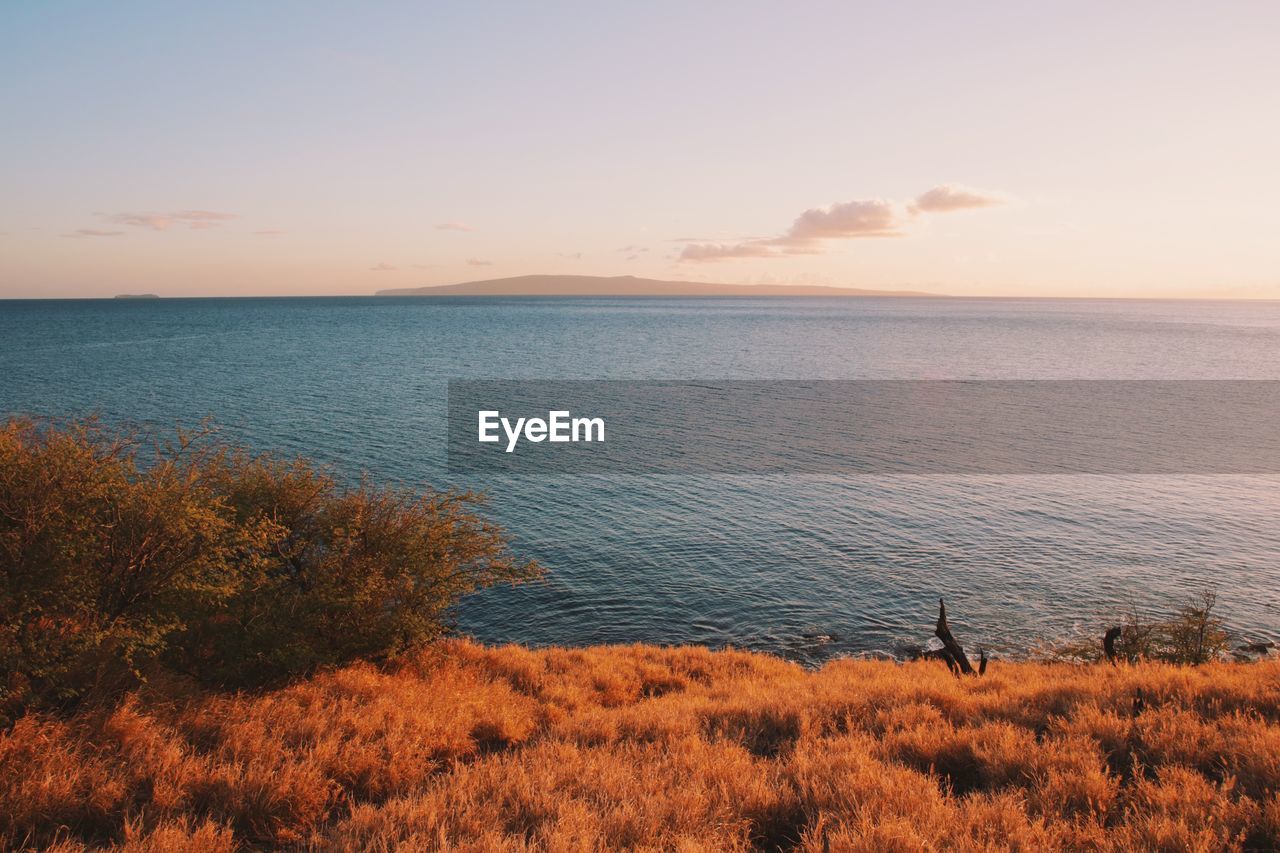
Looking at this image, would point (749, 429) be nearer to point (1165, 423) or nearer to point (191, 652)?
point (1165, 423)

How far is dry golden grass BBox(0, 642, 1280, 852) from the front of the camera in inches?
339

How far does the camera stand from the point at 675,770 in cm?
1084

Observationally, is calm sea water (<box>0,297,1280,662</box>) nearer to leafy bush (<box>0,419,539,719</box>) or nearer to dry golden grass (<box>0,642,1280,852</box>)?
leafy bush (<box>0,419,539,719</box>)

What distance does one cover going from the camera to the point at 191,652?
1592cm

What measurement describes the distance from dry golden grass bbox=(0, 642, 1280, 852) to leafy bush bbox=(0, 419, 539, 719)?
3.68 ft

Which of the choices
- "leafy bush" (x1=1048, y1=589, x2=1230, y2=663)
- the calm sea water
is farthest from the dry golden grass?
the calm sea water

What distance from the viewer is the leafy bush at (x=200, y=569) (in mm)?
12734

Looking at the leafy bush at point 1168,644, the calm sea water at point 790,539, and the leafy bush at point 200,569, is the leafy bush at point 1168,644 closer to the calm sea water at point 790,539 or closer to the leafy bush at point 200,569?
the calm sea water at point 790,539

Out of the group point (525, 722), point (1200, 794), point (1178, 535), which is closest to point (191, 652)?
point (525, 722)

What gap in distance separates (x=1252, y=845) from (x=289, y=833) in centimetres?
1202

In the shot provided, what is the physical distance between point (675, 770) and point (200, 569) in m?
10.5

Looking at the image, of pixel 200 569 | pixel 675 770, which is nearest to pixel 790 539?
pixel 675 770

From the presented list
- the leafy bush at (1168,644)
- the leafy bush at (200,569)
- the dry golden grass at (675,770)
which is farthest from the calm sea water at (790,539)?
the dry golden grass at (675,770)

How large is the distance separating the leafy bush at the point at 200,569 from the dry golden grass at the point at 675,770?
1121mm
